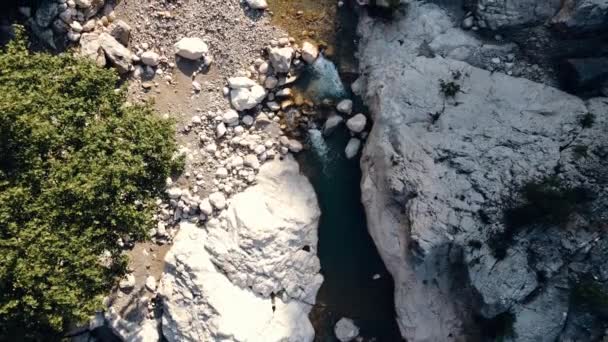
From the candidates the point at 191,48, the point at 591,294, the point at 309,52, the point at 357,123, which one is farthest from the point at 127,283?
the point at 591,294

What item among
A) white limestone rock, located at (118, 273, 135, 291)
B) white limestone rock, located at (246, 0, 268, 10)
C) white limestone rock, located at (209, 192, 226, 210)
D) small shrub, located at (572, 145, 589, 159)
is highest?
small shrub, located at (572, 145, 589, 159)

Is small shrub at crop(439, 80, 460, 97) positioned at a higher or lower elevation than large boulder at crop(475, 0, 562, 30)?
lower

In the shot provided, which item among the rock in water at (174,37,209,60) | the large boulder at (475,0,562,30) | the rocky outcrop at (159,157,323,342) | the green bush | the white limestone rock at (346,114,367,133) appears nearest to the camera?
the green bush

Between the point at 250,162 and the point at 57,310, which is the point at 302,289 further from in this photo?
the point at 57,310

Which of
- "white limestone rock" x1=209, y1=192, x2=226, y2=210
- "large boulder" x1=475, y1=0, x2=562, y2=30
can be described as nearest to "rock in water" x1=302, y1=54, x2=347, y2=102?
"white limestone rock" x1=209, y1=192, x2=226, y2=210

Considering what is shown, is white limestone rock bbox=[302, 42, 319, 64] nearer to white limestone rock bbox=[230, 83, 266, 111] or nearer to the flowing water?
the flowing water

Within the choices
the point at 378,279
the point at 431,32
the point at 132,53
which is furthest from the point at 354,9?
the point at 378,279
